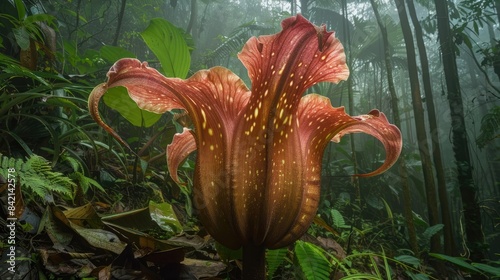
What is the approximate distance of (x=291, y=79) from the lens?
0.58 meters

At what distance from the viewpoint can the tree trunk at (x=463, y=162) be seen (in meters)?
2.50

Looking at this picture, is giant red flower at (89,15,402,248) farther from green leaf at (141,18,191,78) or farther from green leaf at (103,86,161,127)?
green leaf at (141,18,191,78)

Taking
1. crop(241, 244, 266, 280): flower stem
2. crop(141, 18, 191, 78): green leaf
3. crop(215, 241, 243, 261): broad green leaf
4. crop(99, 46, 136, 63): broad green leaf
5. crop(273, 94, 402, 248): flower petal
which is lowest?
crop(215, 241, 243, 261): broad green leaf

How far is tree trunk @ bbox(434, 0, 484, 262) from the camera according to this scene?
8.21 ft

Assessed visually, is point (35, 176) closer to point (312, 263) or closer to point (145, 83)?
point (145, 83)

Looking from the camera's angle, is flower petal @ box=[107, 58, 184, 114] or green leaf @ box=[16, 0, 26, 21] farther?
green leaf @ box=[16, 0, 26, 21]

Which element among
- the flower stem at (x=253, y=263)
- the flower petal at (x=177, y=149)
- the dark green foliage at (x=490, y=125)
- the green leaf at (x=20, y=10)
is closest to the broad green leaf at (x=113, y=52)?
the green leaf at (x=20, y=10)

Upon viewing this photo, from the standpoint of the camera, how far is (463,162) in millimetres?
2623

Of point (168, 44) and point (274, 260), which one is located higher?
point (168, 44)

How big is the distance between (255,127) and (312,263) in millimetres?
487

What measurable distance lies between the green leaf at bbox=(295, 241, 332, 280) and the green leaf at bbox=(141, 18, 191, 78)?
1.35m

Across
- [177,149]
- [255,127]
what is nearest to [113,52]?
[177,149]

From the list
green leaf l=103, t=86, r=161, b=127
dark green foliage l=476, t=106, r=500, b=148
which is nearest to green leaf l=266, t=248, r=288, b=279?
green leaf l=103, t=86, r=161, b=127

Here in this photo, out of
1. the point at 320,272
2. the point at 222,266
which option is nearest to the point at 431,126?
the point at 320,272
